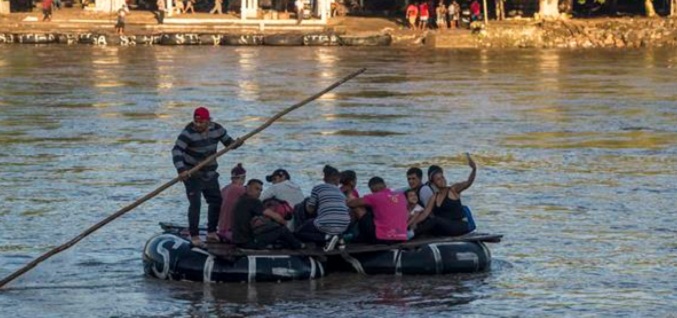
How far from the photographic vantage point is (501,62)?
62.2m

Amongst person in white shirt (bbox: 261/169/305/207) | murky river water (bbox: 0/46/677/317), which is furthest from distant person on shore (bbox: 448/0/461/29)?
person in white shirt (bbox: 261/169/305/207)

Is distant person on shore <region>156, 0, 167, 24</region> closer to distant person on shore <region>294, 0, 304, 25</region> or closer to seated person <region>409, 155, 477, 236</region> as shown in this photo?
distant person on shore <region>294, 0, 304, 25</region>

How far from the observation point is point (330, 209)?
19.2 m

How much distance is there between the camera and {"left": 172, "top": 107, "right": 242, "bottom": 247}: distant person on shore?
63.2 ft

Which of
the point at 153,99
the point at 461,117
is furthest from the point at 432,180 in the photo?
the point at 153,99

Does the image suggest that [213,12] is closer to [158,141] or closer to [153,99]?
[153,99]

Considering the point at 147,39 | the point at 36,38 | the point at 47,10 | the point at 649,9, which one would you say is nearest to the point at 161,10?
the point at 47,10

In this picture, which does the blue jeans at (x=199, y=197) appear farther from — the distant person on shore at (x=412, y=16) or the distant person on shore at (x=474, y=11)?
the distant person on shore at (x=474, y=11)

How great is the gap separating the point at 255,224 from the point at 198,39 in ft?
173

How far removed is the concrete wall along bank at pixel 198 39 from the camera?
230ft

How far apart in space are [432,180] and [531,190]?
26.1 feet

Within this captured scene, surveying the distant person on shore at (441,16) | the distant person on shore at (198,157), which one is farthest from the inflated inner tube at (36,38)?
the distant person on shore at (198,157)

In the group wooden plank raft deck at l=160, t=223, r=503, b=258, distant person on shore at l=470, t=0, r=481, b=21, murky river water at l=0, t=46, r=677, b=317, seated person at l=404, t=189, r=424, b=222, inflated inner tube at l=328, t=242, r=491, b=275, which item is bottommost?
murky river water at l=0, t=46, r=677, b=317

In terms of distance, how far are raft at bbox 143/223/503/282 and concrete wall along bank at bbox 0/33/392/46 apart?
1973 inches
